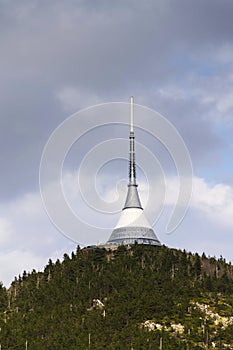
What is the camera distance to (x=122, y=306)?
563ft

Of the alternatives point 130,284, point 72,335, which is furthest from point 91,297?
point 72,335

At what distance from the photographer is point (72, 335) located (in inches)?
6225

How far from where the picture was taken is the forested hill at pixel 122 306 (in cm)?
15688

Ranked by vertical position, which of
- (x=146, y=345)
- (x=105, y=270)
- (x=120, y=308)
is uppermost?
(x=105, y=270)

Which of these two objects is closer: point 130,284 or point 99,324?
point 99,324

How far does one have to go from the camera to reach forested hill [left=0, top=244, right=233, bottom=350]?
6176 inches

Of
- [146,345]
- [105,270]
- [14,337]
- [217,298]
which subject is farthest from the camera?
[105,270]

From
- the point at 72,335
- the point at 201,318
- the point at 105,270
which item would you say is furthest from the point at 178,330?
the point at 105,270

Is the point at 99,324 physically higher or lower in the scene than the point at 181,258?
lower

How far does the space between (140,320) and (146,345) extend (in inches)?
686

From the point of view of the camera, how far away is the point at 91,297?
180 meters

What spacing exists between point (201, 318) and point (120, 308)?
45.7 ft

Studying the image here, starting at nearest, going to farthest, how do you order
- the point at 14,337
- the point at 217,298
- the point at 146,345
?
the point at 146,345 < the point at 14,337 < the point at 217,298

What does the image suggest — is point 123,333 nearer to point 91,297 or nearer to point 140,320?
point 140,320
